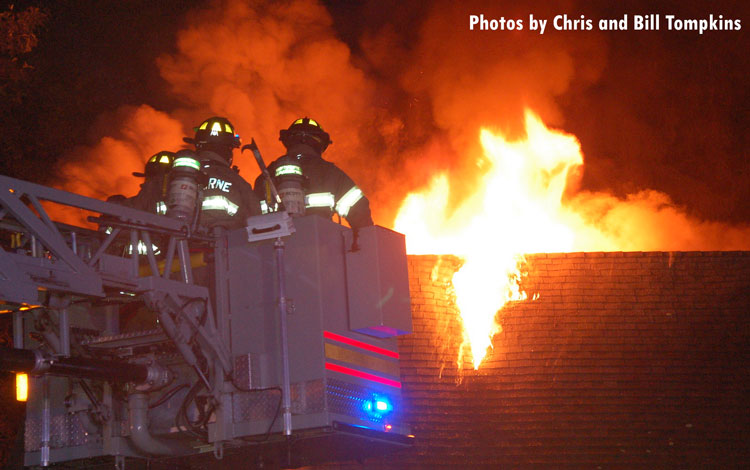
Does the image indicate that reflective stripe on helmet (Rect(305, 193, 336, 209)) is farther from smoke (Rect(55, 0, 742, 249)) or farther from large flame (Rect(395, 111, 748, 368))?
smoke (Rect(55, 0, 742, 249))

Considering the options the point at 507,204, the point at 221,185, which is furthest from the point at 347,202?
the point at 507,204

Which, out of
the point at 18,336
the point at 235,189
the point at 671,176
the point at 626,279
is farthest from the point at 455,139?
the point at 18,336

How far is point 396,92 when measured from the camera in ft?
67.5

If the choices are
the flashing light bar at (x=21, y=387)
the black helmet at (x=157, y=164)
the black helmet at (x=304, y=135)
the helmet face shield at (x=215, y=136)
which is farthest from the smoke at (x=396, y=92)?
the flashing light bar at (x=21, y=387)

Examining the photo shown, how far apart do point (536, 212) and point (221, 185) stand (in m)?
10.4

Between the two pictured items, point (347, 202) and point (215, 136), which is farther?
point (215, 136)

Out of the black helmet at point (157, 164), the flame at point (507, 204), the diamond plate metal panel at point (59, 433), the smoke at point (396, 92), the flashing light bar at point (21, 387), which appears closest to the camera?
the flashing light bar at point (21, 387)

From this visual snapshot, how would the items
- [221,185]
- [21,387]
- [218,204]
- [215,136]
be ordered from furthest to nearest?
Answer: 1. [215,136]
2. [221,185]
3. [218,204]
4. [21,387]

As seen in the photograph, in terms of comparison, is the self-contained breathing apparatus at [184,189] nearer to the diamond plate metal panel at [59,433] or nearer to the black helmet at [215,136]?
the black helmet at [215,136]

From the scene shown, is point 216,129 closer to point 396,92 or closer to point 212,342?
point 212,342

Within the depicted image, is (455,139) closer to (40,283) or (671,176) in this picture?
(671,176)

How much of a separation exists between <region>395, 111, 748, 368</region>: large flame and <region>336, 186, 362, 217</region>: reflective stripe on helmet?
706 centimetres

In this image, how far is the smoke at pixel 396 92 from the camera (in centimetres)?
1894

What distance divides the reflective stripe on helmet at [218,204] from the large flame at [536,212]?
7880mm
